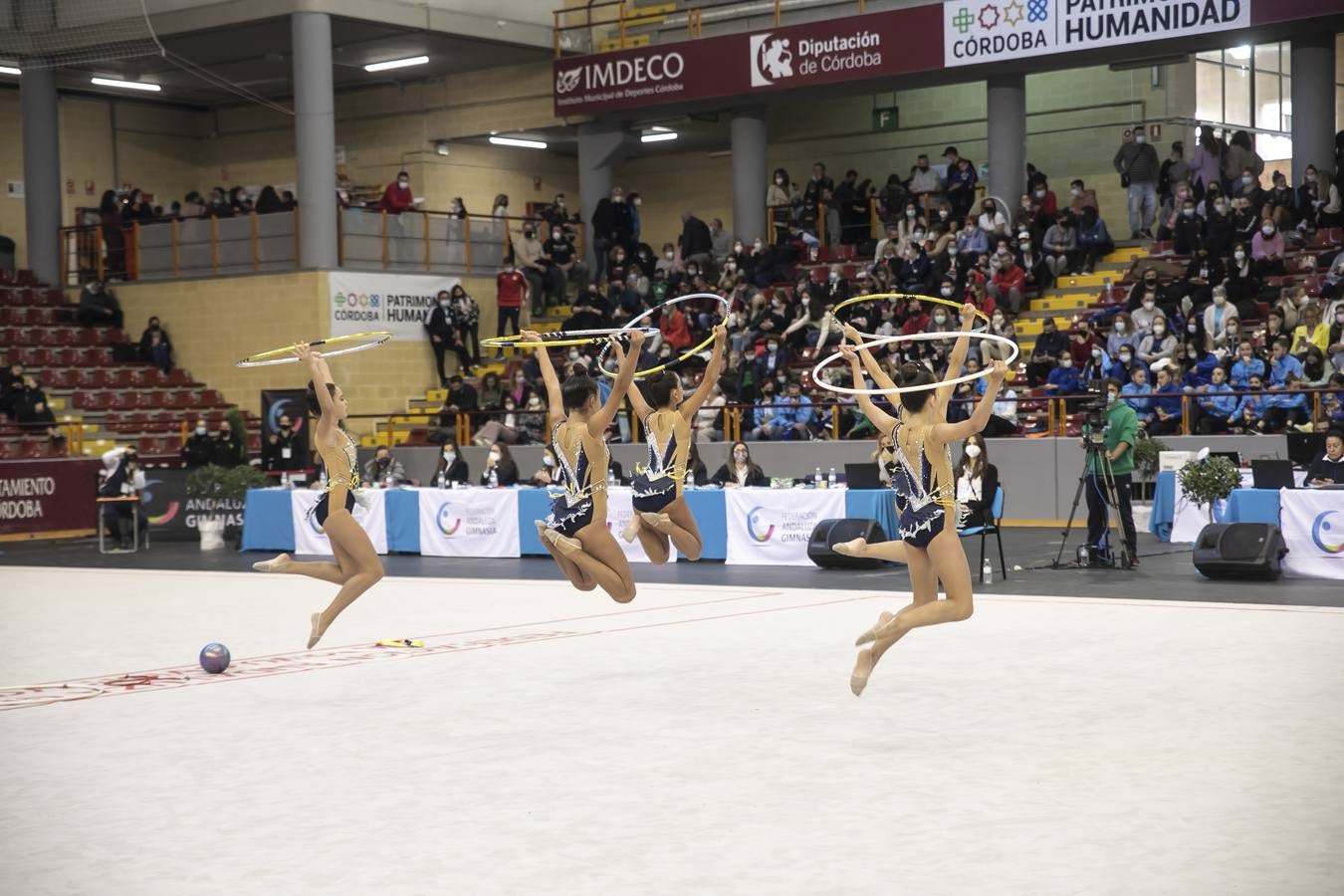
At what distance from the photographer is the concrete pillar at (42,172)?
31.9 m

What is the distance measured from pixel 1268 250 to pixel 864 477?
10.0 metres

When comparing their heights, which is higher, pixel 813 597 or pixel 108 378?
pixel 108 378

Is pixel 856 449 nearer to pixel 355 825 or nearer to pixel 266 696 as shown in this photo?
pixel 266 696

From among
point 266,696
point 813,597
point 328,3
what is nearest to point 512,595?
point 813,597

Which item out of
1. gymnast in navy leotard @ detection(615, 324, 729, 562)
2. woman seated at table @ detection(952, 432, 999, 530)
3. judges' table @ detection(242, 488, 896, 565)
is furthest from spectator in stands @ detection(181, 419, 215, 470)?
gymnast in navy leotard @ detection(615, 324, 729, 562)

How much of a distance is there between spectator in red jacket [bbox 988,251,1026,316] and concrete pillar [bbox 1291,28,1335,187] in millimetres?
5228

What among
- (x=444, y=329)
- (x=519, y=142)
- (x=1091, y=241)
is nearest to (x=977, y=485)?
(x=1091, y=241)

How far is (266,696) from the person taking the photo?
33.3 feet

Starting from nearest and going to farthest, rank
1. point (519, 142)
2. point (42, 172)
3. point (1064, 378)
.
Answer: point (1064, 378), point (42, 172), point (519, 142)

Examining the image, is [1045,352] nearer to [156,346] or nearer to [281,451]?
[281,451]

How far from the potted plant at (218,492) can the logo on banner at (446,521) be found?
4.05m

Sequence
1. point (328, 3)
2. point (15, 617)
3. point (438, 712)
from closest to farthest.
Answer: point (438, 712) → point (15, 617) → point (328, 3)

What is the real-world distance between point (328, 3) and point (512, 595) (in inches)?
641

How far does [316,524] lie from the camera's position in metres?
22.0
